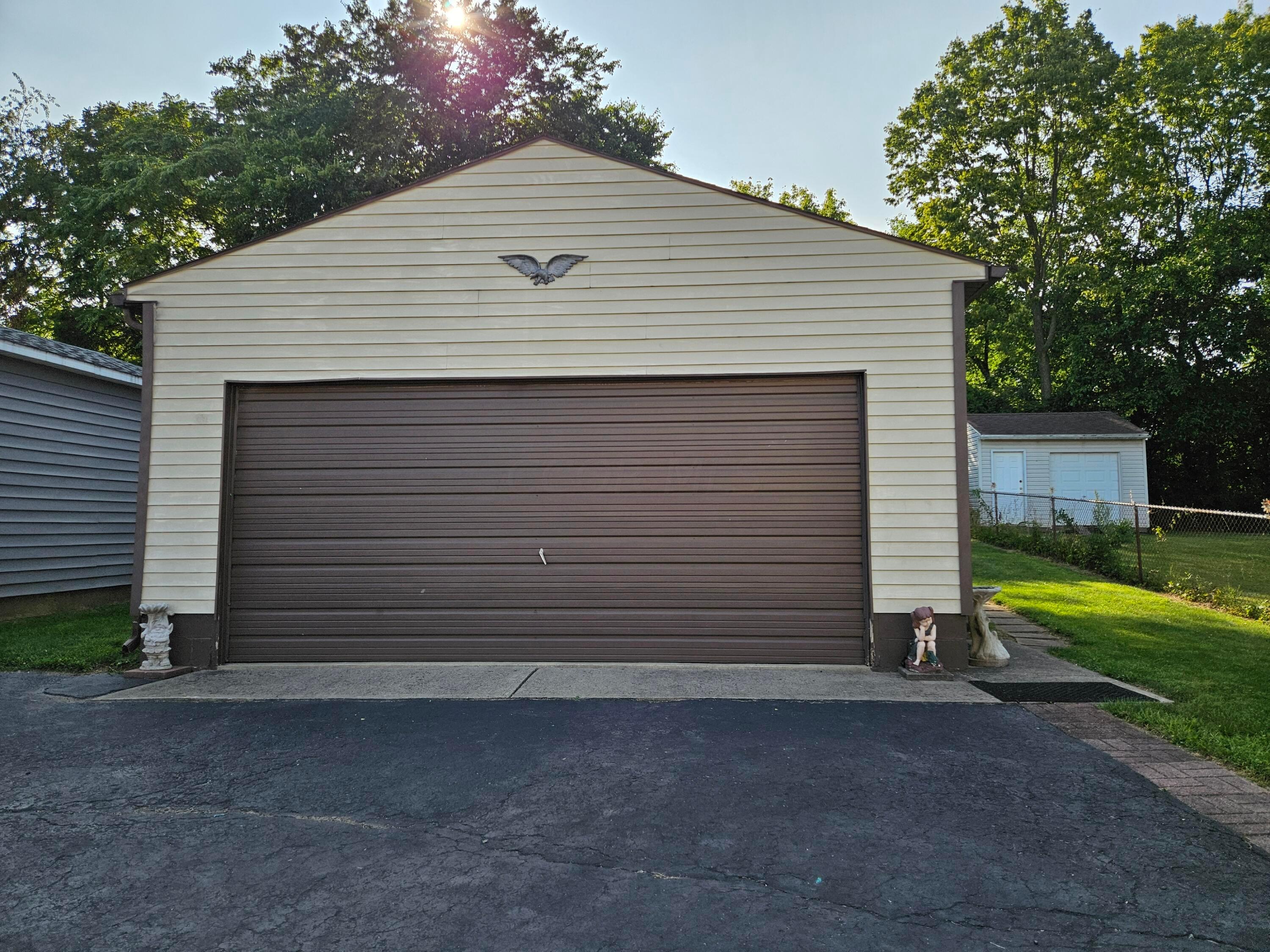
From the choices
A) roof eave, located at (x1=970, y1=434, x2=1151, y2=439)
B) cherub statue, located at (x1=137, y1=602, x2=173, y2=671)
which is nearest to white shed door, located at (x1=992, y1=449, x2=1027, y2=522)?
roof eave, located at (x1=970, y1=434, x2=1151, y2=439)

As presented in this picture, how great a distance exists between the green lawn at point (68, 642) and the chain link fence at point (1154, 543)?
32.1 feet

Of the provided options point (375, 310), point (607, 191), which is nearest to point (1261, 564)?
point (607, 191)

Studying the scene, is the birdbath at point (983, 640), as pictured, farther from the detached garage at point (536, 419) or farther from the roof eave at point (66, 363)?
the roof eave at point (66, 363)

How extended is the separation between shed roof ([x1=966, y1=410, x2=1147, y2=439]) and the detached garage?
14.9 metres

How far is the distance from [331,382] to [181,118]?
19.9 meters

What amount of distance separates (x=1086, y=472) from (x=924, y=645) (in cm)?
1721

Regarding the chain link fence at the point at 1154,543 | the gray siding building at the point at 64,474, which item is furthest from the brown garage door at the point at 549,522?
the gray siding building at the point at 64,474

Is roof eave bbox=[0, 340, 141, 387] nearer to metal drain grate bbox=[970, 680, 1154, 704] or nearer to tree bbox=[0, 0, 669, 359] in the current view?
tree bbox=[0, 0, 669, 359]

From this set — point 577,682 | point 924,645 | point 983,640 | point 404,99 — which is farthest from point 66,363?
point 404,99

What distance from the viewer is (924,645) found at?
5398mm

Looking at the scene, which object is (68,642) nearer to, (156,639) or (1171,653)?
(156,639)

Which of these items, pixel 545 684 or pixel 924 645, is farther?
pixel 924 645

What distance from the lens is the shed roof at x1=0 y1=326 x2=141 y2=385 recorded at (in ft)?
26.5

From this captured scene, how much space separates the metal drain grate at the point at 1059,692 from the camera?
15.3 ft
